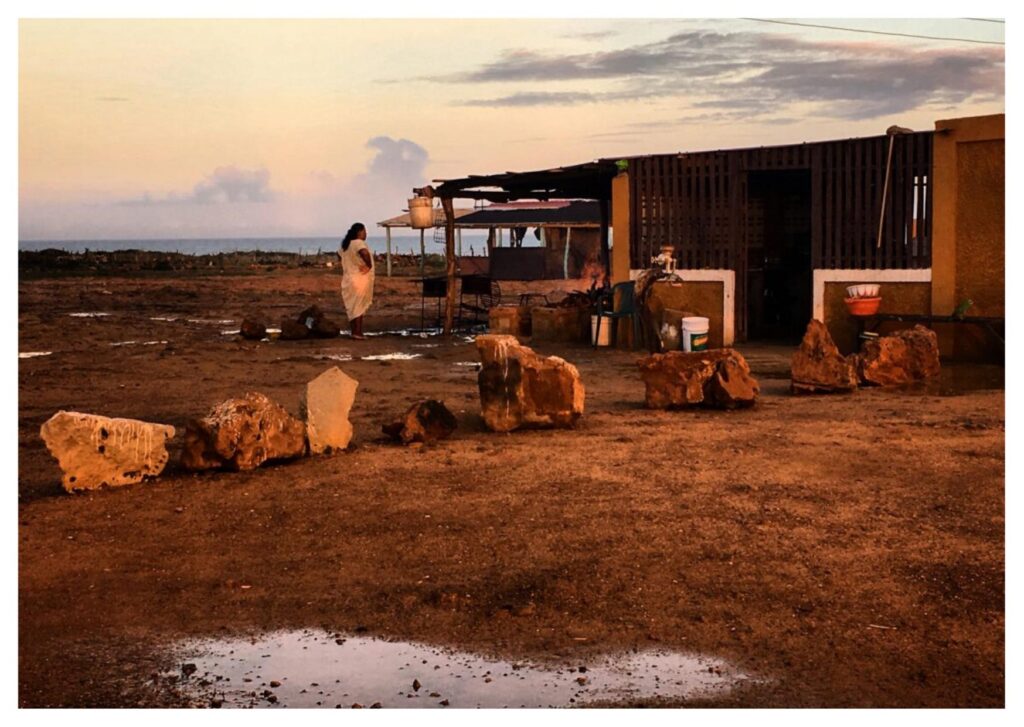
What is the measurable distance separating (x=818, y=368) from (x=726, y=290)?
481cm

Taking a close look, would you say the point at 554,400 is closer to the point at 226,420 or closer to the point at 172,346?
the point at 226,420

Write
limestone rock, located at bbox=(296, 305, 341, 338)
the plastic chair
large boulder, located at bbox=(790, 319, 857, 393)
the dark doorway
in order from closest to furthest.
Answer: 1. large boulder, located at bbox=(790, 319, 857, 393)
2. the plastic chair
3. the dark doorway
4. limestone rock, located at bbox=(296, 305, 341, 338)

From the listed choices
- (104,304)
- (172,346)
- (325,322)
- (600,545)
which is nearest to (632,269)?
(325,322)

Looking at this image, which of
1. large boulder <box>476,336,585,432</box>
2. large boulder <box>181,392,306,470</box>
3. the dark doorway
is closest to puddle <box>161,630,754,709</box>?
large boulder <box>181,392,306,470</box>

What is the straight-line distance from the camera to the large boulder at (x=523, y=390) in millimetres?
9914

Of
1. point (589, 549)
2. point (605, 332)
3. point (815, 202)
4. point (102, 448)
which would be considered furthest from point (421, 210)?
point (589, 549)

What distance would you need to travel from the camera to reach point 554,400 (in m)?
9.97

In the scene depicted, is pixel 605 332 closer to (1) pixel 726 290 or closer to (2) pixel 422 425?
(1) pixel 726 290

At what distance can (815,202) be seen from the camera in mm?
15836

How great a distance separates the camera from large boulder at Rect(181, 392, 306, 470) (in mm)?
8320

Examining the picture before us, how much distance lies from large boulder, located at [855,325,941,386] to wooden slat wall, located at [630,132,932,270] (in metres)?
2.54

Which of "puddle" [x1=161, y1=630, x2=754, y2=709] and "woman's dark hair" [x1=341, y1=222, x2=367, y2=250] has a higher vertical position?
"woman's dark hair" [x1=341, y1=222, x2=367, y2=250]

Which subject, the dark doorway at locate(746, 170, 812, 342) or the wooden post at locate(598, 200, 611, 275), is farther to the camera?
the wooden post at locate(598, 200, 611, 275)

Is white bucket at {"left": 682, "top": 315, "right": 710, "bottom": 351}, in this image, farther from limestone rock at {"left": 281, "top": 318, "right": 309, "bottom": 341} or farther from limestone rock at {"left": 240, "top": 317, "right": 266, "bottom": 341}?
limestone rock at {"left": 240, "top": 317, "right": 266, "bottom": 341}
